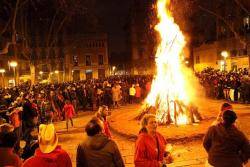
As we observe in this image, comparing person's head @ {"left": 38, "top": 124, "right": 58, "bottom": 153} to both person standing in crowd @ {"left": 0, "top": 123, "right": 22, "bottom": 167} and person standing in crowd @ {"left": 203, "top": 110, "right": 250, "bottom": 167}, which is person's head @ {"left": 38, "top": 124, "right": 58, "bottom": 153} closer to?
person standing in crowd @ {"left": 0, "top": 123, "right": 22, "bottom": 167}

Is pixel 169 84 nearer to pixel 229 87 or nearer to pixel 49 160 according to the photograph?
pixel 229 87

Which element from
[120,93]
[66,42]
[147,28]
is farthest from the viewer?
[147,28]

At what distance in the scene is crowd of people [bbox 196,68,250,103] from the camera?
20000 mm

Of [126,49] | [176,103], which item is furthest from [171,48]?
[126,49]

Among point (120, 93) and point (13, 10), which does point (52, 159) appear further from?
point (13, 10)

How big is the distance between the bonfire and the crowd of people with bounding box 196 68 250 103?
573cm

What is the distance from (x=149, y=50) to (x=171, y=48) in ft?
170

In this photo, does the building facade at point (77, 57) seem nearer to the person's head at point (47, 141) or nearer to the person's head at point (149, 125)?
the person's head at point (149, 125)

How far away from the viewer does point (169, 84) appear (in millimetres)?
15664

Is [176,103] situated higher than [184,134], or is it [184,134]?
[176,103]

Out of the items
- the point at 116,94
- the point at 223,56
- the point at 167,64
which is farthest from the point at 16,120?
the point at 223,56

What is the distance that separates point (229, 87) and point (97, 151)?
738 inches

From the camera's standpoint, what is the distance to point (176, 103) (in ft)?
48.2

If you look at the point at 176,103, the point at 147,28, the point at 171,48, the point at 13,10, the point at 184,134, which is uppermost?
the point at 147,28
